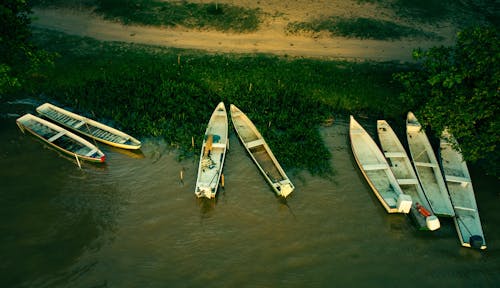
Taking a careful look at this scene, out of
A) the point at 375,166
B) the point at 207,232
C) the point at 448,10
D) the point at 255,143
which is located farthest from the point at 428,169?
the point at 448,10

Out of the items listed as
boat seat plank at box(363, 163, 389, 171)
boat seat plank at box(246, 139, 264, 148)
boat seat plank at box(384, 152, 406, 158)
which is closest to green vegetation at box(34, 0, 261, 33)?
boat seat plank at box(246, 139, 264, 148)

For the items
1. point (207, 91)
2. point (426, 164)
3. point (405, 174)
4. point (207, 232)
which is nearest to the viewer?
point (207, 232)

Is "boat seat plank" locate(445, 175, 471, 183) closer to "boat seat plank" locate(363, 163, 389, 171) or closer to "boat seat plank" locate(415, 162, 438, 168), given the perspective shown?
"boat seat plank" locate(415, 162, 438, 168)

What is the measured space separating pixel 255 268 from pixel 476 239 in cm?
952

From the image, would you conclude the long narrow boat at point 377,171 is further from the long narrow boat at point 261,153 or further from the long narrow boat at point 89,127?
the long narrow boat at point 89,127

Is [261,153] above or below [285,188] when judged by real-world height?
above

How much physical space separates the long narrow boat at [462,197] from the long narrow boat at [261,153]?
7829mm

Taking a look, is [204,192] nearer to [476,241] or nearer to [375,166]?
[375,166]

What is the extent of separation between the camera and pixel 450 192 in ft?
57.3

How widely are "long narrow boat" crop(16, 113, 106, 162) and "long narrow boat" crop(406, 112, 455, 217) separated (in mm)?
16999

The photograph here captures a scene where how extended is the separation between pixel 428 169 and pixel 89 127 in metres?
19.7

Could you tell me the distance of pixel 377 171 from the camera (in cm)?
1867

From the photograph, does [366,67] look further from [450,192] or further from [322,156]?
[450,192]

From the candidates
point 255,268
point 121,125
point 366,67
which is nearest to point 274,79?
point 366,67
